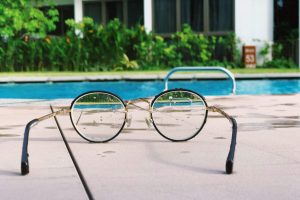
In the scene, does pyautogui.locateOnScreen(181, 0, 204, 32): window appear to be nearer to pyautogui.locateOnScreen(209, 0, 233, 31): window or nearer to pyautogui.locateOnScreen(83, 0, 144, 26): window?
pyautogui.locateOnScreen(209, 0, 233, 31): window

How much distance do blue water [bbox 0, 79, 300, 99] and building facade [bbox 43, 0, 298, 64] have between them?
5.67 m

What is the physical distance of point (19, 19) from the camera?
22891 mm

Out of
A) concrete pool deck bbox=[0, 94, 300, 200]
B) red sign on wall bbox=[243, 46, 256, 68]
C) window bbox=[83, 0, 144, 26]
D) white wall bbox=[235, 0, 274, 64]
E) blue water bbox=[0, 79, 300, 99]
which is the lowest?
concrete pool deck bbox=[0, 94, 300, 200]

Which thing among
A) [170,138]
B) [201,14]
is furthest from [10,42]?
[170,138]

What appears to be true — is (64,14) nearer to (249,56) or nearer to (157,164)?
(249,56)

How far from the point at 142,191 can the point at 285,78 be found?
49.0 ft

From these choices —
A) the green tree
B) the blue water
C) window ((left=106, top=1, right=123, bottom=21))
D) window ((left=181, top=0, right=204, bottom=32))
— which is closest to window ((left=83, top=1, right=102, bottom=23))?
window ((left=106, top=1, right=123, bottom=21))

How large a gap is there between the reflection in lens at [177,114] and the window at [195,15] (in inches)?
701

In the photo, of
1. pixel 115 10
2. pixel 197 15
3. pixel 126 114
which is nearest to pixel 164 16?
pixel 197 15

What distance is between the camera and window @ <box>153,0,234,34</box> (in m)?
23.6

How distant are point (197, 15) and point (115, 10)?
447 cm

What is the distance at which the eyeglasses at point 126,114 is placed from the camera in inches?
228

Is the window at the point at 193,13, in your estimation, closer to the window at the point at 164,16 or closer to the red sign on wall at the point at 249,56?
the window at the point at 164,16

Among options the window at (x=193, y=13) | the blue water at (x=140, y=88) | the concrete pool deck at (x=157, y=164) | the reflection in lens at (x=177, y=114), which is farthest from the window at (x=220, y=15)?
the reflection in lens at (x=177, y=114)
